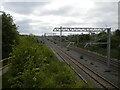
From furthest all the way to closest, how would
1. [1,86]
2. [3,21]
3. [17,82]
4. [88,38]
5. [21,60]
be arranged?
[88,38] < [3,21] < [1,86] < [21,60] < [17,82]

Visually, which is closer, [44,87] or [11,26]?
[44,87]

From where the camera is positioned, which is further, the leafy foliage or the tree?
the tree

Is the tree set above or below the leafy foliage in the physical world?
above

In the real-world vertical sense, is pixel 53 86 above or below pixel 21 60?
below

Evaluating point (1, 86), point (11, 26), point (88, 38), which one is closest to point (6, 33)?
point (11, 26)

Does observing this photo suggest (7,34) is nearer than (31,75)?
No

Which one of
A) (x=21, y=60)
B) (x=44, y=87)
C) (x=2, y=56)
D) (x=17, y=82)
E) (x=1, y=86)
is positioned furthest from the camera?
(x=2, y=56)

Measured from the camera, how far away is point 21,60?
36.1 feet

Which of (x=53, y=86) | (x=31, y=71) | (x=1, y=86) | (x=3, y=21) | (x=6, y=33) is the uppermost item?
(x=3, y=21)

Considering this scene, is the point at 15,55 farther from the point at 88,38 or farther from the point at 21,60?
the point at 88,38

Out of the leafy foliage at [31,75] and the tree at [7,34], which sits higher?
the tree at [7,34]

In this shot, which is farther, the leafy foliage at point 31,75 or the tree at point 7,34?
the tree at point 7,34

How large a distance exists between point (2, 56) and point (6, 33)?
12.0ft

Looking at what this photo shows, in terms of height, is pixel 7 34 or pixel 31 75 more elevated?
pixel 7 34
